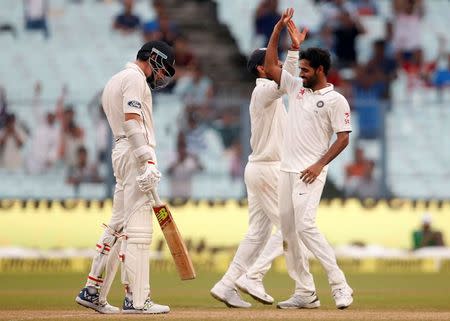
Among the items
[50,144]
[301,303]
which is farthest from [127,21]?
[301,303]

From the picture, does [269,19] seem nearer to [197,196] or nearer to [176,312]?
[197,196]

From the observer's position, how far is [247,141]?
19297mm

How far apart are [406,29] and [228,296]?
14083 millimetres

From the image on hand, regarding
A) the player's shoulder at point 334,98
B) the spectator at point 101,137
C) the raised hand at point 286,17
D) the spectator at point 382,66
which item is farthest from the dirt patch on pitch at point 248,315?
the spectator at point 382,66

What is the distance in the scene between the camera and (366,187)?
19.6m

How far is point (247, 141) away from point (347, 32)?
5913 mm

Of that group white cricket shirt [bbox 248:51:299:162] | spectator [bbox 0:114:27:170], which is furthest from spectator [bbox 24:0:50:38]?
white cricket shirt [bbox 248:51:299:162]

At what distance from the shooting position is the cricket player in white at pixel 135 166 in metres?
10.1

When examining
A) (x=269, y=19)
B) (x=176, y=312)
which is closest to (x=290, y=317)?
(x=176, y=312)

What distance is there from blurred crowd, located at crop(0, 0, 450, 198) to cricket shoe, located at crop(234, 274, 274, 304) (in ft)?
25.2

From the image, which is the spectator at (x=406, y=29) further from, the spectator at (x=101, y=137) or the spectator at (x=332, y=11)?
the spectator at (x=101, y=137)

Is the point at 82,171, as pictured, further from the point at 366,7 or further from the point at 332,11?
the point at 366,7

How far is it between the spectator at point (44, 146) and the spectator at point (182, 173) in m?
1.85

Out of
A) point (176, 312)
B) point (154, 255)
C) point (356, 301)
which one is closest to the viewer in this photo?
point (176, 312)
